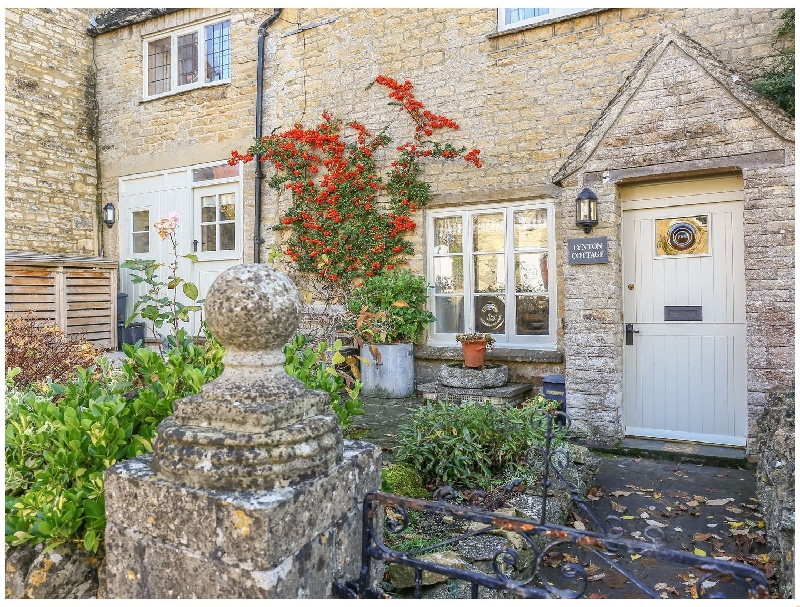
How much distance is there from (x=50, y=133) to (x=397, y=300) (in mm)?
7100

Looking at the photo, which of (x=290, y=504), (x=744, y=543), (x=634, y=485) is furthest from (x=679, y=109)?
(x=290, y=504)

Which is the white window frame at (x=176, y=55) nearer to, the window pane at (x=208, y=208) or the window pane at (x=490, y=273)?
the window pane at (x=208, y=208)

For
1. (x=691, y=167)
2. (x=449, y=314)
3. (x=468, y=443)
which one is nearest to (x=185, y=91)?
(x=449, y=314)

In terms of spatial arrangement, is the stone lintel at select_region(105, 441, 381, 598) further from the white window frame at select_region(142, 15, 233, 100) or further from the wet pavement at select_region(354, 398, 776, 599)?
the white window frame at select_region(142, 15, 233, 100)

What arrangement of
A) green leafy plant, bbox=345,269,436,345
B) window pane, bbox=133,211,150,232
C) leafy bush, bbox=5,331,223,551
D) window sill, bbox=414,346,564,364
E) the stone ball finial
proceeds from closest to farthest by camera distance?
1. the stone ball finial
2. leafy bush, bbox=5,331,223,551
3. window sill, bbox=414,346,564,364
4. green leafy plant, bbox=345,269,436,345
5. window pane, bbox=133,211,150,232

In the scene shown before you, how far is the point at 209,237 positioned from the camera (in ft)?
32.0

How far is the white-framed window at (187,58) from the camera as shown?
383 inches

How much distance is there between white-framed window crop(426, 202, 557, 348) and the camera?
7.30 metres

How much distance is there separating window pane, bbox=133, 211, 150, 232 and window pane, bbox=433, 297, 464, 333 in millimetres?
5666

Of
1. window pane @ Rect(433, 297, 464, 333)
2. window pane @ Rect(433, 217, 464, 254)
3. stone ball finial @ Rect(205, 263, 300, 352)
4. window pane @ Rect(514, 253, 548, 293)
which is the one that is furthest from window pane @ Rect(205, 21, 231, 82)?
stone ball finial @ Rect(205, 263, 300, 352)

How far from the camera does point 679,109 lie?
17.8ft

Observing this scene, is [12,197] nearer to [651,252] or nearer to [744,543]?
[651,252]

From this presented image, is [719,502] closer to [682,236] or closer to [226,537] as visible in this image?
[682,236]

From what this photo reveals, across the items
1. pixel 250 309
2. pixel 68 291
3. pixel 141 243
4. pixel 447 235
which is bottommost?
pixel 250 309
